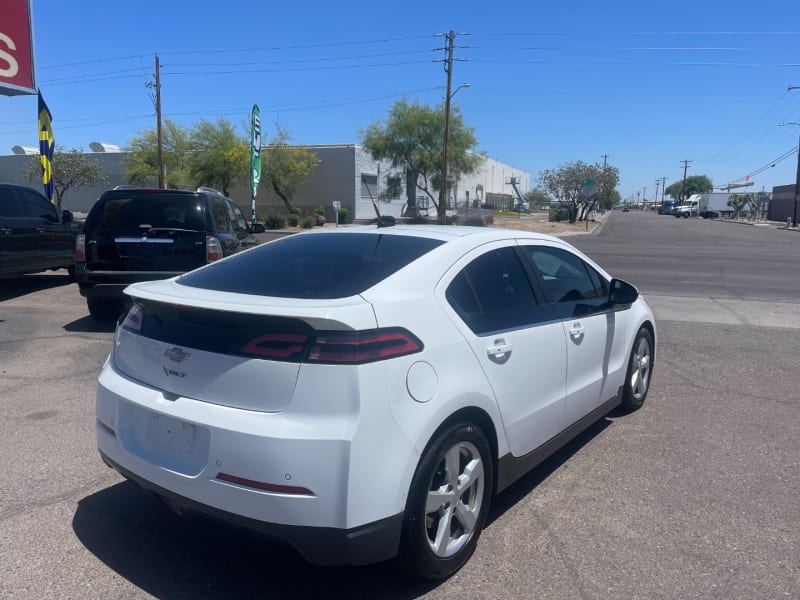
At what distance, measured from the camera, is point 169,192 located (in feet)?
28.0

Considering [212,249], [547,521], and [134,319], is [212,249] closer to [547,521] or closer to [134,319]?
[134,319]

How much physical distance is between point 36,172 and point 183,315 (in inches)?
2214

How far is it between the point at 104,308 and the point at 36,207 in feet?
12.2

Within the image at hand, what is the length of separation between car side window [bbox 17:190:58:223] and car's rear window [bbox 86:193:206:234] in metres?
3.67

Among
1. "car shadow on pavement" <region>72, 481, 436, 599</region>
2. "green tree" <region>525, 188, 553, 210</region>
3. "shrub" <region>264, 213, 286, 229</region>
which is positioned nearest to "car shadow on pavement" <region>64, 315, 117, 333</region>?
"car shadow on pavement" <region>72, 481, 436, 599</region>

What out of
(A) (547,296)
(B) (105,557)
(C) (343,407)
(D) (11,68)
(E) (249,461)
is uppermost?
(D) (11,68)

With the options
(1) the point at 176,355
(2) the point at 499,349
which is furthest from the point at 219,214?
(2) the point at 499,349

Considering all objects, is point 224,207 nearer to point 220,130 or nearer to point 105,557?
point 105,557

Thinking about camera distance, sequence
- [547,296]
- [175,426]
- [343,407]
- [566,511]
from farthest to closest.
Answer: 1. [547,296]
2. [566,511]
3. [175,426]
4. [343,407]

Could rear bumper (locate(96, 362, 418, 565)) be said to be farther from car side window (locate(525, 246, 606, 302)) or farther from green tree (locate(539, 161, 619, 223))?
green tree (locate(539, 161, 619, 223))

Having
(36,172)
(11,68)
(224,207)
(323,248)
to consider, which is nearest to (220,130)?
(36,172)

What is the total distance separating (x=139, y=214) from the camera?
8.49 meters

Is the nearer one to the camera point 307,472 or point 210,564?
point 307,472

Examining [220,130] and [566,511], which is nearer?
[566,511]
